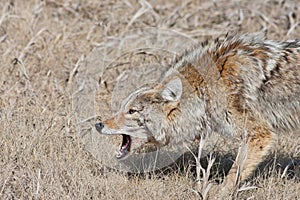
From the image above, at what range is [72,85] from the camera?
7.82 m

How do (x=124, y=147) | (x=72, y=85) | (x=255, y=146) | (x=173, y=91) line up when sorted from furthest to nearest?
(x=72, y=85) < (x=124, y=147) < (x=173, y=91) < (x=255, y=146)

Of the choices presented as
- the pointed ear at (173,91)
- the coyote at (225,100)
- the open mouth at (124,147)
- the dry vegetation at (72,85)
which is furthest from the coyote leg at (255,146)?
the open mouth at (124,147)

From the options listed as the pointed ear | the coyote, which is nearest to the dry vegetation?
the coyote

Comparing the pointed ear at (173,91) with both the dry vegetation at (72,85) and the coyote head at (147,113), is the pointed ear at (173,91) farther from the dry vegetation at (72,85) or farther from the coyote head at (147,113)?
the dry vegetation at (72,85)

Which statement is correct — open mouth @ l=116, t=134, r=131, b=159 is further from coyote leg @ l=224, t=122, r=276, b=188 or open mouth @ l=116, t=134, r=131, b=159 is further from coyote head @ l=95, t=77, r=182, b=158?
coyote leg @ l=224, t=122, r=276, b=188

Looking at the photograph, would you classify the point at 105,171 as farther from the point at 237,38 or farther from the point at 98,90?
the point at 98,90

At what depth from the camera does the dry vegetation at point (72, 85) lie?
5156 mm

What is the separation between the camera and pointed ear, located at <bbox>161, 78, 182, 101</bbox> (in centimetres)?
546

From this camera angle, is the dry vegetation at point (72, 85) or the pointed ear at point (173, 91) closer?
the dry vegetation at point (72, 85)

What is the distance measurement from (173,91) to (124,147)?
75cm

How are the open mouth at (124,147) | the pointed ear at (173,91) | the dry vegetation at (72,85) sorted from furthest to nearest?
1. the open mouth at (124,147)
2. the pointed ear at (173,91)
3. the dry vegetation at (72,85)

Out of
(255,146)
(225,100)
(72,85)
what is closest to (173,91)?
(225,100)

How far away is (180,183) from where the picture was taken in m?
5.45

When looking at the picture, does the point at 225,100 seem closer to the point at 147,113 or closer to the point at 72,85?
the point at 147,113
